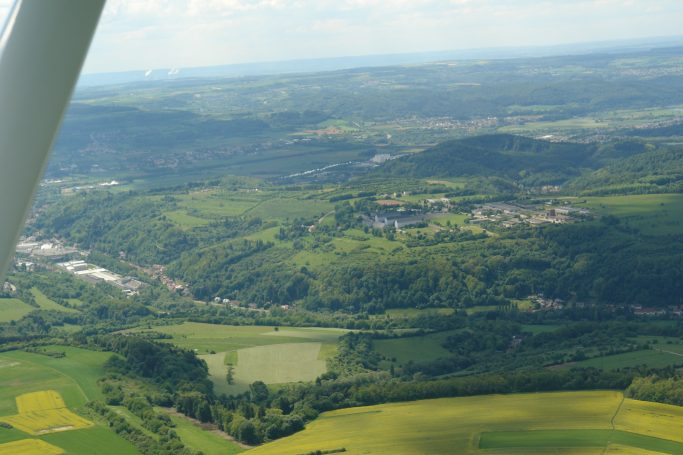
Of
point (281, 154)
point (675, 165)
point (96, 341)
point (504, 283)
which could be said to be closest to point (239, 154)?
point (281, 154)

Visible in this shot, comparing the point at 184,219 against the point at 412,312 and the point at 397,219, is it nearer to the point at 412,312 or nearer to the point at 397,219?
the point at 397,219

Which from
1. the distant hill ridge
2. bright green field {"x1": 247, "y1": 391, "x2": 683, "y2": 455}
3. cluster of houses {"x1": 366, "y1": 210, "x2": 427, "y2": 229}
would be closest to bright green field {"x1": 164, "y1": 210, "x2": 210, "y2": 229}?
cluster of houses {"x1": 366, "y1": 210, "x2": 427, "y2": 229}

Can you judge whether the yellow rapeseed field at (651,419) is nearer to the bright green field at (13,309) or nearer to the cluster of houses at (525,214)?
the bright green field at (13,309)

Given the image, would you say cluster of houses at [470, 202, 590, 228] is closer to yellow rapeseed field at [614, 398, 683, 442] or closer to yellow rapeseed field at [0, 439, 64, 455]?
yellow rapeseed field at [614, 398, 683, 442]

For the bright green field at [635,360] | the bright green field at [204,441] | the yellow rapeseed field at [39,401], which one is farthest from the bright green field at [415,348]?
the yellow rapeseed field at [39,401]

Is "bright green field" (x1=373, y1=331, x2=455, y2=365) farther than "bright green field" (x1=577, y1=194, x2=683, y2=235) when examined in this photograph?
No

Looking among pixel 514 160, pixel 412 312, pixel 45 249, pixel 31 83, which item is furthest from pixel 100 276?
pixel 31 83

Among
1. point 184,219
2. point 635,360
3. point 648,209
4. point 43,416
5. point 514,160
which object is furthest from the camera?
point 514,160
